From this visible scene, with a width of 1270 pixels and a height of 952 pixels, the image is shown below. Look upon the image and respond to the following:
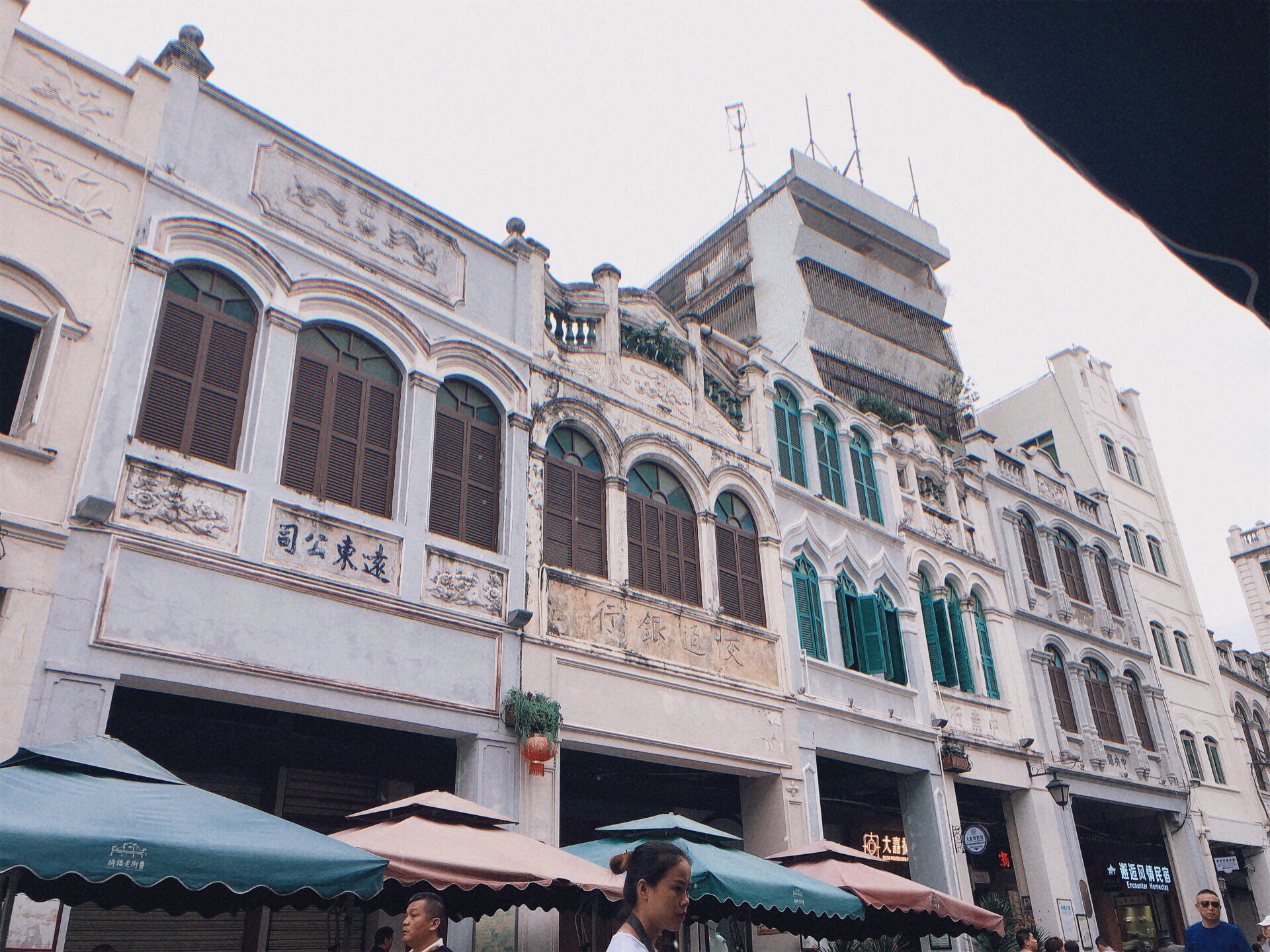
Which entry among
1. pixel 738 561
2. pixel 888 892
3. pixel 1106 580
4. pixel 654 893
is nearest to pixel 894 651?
pixel 738 561

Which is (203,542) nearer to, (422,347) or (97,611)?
(97,611)

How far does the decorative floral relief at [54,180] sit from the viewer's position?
8938mm

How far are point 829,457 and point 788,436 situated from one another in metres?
1.12

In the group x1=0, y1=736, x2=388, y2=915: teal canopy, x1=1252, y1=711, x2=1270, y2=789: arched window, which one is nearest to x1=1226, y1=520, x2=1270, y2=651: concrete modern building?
x1=1252, y1=711, x2=1270, y2=789: arched window

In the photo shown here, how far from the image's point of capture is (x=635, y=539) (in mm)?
12812

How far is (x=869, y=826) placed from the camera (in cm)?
1636

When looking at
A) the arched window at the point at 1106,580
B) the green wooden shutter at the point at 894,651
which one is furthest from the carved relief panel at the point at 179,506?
the arched window at the point at 1106,580

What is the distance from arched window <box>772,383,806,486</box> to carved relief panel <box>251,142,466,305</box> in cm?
609

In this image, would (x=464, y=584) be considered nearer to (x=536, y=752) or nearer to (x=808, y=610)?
(x=536, y=752)

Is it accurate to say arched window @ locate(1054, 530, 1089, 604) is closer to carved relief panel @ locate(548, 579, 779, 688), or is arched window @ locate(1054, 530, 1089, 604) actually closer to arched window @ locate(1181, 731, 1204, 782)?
arched window @ locate(1181, 731, 1204, 782)

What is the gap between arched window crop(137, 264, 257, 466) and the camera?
30.2ft

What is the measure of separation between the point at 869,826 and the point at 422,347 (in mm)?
10901

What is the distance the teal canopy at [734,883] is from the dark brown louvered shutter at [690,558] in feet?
12.3

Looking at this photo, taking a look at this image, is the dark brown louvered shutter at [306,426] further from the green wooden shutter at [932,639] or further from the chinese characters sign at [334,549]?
the green wooden shutter at [932,639]
